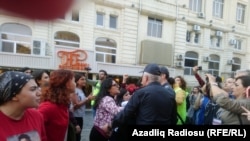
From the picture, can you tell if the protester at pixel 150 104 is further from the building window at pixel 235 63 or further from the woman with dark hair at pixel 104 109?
the building window at pixel 235 63

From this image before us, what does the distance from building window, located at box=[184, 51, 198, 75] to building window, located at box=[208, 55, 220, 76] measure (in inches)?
56.7

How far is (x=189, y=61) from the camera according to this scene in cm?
2644

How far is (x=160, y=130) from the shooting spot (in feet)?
11.1

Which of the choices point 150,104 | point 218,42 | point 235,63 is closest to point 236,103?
point 150,104

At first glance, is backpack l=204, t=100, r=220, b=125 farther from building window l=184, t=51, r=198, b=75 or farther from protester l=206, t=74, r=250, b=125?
building window l=184, t=51, r=198, b=75

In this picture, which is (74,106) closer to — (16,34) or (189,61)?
(16,34)

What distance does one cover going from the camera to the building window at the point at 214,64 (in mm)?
27547

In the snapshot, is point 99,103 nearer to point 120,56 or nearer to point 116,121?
point 116,121

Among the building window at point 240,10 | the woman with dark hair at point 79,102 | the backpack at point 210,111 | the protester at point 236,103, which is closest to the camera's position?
the building window at point 240,10

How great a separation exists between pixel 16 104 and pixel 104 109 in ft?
6.85

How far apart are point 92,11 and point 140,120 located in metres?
3.00

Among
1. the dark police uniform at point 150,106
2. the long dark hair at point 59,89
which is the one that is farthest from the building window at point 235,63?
the long dark hair at point 59,89

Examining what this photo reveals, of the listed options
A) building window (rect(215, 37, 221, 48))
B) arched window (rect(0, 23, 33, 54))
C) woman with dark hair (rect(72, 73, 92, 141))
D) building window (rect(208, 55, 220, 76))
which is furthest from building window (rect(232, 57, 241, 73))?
arched window (rect(0, 23, 33, 54))

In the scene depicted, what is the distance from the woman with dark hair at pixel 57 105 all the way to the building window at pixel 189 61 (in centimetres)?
2312
